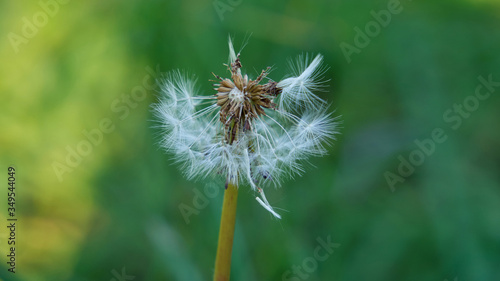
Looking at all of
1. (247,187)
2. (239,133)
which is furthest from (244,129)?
(247,187)

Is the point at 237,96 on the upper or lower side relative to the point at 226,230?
upper

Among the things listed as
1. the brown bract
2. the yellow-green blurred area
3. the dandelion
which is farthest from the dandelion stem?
the yellow-green blurred area

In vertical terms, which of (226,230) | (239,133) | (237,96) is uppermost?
(237,96)

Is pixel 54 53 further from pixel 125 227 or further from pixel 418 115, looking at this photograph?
pixel 418 115

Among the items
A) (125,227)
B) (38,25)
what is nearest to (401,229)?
(125,227)

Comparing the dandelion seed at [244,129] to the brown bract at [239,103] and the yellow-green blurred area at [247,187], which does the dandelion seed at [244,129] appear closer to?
the brown bract at [239,103]

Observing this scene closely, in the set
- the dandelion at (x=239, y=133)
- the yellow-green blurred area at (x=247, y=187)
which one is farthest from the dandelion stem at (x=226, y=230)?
the yellow-green blurred area at (x=247, y=187)

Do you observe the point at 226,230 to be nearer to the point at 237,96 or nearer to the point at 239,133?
the point at 239,133

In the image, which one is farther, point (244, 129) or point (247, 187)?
point (247, 187)
